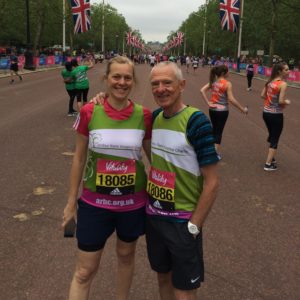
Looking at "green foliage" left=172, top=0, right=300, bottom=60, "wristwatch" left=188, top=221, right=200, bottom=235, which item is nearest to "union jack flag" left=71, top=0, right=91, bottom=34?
"green foliage" left=172, top=0, right=300, bottom=60

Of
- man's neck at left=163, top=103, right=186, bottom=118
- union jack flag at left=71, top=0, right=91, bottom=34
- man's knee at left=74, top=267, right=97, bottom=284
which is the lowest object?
man's knee at left=74, top=267, right=97, bottom=284

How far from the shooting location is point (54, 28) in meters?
72.2

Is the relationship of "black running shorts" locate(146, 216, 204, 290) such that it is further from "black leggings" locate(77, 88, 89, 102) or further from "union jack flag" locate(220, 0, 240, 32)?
"union jack flag" locate(220, 0, 240, 32)

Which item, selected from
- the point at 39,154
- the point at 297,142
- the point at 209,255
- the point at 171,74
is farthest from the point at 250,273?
the point at 297,142

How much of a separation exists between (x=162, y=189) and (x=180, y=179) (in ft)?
0.44

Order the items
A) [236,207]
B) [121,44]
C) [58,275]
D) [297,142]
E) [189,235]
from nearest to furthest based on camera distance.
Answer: [189,235]
[58,275]
[236,207]
[297,142]
[121,44]

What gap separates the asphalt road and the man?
1.63ft

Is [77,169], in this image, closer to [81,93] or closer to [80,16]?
[81,93]

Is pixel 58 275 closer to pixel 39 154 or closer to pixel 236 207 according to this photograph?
pixel 236 207

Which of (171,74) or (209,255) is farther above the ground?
(171,74)

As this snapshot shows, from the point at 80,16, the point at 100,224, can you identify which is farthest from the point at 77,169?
the point at 80,16

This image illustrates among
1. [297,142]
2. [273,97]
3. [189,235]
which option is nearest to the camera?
[189,235]

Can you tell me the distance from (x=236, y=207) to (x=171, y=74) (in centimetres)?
341

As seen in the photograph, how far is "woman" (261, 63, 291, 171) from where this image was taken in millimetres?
7081
